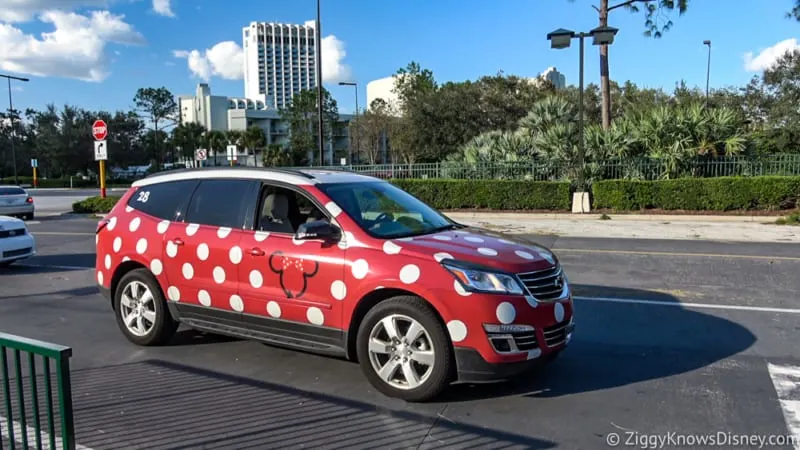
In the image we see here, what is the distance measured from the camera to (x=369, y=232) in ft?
15.9

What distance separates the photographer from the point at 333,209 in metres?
5.04

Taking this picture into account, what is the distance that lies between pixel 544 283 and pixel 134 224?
157 inches

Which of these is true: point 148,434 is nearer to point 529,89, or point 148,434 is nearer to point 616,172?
point 616,172

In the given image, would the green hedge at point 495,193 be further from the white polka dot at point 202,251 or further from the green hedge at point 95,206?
the white polka dot at point 202,251

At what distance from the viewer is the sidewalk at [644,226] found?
15.0 meters

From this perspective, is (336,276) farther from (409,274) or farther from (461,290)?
(461,290)

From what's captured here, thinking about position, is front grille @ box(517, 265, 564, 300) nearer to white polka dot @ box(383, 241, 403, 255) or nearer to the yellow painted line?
white polka dot @ box(383, 241, 403, 255)

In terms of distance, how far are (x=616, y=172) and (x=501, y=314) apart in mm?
18959

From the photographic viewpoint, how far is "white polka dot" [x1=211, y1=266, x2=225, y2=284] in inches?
211

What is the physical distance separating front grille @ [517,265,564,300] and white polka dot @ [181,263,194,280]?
116 inches

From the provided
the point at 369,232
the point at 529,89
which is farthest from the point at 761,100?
the point at 369,232

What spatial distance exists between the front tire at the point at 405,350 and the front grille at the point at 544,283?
2.28ft

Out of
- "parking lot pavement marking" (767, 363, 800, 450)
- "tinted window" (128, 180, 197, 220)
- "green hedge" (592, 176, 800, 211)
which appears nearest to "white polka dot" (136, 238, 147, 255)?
"tinted window" (128, 180, 197, 220)

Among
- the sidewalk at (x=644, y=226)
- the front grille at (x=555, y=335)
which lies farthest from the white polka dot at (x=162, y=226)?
the sidewalk at (x=644, y=226)
